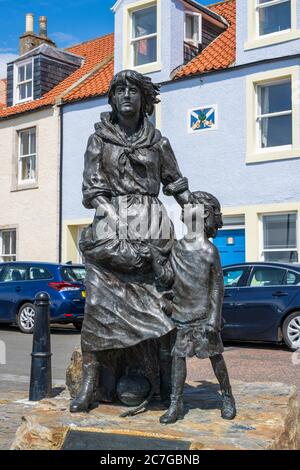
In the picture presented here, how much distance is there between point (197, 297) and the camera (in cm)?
439

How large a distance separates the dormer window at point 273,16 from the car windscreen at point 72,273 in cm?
746

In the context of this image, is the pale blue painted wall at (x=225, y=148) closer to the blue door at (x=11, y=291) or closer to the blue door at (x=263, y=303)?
the blue door at (x=263, y=303)

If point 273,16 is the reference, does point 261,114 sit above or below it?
below

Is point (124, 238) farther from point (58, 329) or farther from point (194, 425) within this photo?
point (58, 329)

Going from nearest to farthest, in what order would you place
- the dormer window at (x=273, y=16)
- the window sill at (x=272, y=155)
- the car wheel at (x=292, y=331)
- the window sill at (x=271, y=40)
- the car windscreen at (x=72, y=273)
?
the car wheel at (x=292, y=331), the car windscreen at (x=72, y=273), the window sill at (x=272, y=155), the window sill at (x=271, y=40), the dormer window at (x=273, y=16)

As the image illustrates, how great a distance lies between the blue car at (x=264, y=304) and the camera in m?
11.5

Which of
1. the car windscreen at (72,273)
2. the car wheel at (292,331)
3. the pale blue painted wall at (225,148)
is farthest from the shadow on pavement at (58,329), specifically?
the car wheel at (292,331)

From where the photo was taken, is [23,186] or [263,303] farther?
[23,186]

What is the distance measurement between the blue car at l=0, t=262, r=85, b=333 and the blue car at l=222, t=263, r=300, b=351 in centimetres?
362

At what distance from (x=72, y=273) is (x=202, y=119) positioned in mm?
5314

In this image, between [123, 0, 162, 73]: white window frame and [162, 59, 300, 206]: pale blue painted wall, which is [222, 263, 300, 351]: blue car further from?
[123, 0, 162, 73]: white window frame

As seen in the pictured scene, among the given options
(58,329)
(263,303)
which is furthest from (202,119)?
(263,303)

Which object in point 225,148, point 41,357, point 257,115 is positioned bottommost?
point 41,357

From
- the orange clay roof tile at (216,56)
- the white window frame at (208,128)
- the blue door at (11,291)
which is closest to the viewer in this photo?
the blue door at (11,291)
